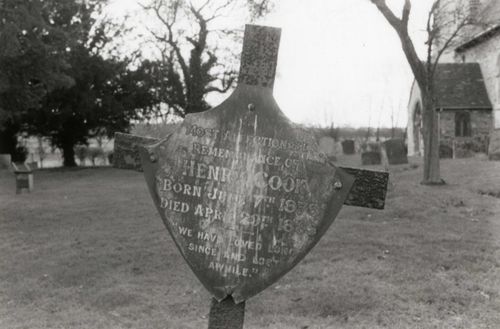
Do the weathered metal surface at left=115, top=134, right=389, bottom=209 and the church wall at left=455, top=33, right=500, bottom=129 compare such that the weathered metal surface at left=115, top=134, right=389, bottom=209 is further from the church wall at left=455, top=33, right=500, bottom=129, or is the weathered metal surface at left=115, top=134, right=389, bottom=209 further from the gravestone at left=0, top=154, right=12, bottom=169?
the gravestone at left=0, top=154, right=12, bottom=169

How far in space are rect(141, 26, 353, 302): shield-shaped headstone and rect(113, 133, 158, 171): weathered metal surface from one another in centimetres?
33

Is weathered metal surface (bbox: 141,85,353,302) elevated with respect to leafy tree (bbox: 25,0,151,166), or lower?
lower

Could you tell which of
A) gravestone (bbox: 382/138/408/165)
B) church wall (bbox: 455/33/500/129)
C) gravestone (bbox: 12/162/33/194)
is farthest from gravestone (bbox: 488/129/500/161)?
gravestone (bbox: 12/162/33/194)

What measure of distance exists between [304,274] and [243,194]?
4684 millimetres

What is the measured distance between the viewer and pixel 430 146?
53.5ft

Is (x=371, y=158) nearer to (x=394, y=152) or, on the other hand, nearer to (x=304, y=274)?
(x=394, y=152)

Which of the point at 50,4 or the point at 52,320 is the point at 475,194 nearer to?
the point at 52,320

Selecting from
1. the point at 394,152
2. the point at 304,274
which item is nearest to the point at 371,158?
the point at 394,152

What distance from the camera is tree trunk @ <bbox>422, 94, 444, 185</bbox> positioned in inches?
626

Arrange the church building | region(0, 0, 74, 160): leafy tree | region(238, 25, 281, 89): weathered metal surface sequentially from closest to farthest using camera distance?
region(238, 25, 281, 89): weathered metal surface, region(0, 0, 74, 160): leafy tree, the church building

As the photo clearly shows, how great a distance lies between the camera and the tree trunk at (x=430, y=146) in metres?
15.9

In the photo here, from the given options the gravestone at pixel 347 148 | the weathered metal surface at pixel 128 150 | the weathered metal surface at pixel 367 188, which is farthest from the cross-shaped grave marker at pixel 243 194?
the gravestone at pixel 347 148

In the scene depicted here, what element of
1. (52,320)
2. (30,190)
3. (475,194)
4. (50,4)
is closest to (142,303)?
(52,320)

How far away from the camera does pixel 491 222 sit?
34.1 ft
